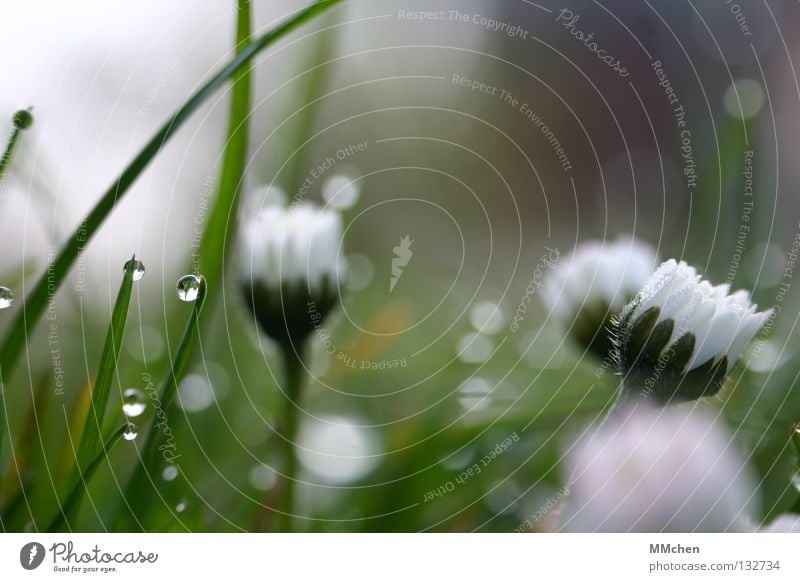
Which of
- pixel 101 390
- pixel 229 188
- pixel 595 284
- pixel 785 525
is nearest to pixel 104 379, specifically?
pixel 101 390

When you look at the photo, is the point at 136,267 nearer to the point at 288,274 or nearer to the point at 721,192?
the point at 288,274

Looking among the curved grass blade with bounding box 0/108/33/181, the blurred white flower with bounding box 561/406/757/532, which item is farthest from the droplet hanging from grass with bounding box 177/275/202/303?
the blurred white flower with bounding box 561/406/757/532

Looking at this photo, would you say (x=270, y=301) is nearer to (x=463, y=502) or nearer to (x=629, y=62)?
(x=463, y=502)

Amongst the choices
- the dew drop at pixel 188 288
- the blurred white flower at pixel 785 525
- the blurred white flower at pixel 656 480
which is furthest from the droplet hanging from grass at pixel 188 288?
the blurred white flower at pixel 785 525

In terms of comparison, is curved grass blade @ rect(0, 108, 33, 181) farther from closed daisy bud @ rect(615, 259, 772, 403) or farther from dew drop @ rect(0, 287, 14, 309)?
closed daisy bud @ rect(615, 259, 772, 403)

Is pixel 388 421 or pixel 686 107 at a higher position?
pixel 686 107

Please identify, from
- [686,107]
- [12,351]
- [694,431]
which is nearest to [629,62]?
[686,107]
